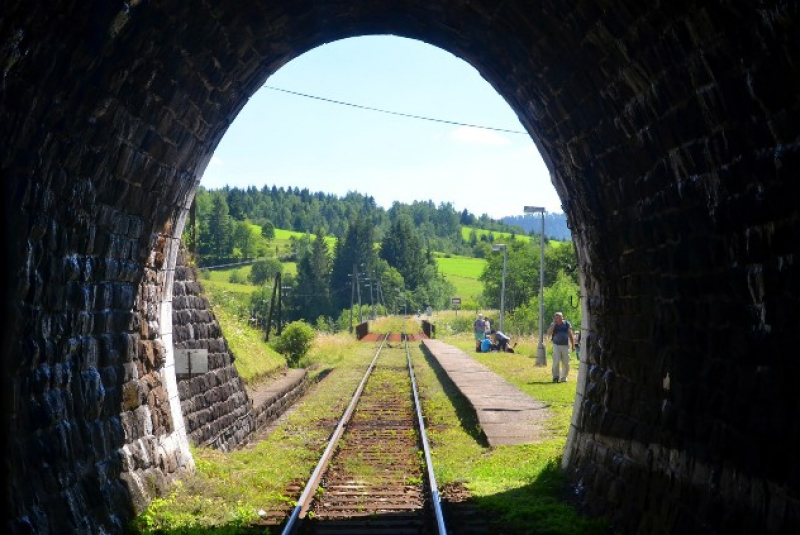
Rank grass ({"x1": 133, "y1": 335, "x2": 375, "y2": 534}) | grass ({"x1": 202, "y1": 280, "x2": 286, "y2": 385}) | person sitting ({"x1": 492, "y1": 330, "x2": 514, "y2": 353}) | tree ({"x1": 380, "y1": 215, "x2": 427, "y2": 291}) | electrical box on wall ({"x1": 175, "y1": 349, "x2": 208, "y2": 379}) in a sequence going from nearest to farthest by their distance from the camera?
grass ({"x1": 133, "y1": 335, "x2": 375, "y2": 534}) < electrical box on wall ({"x1": 175, "y1": 349, "x2": 208, "y2": 379}) < grass ({"x1": 202, "y1": 280, "x2": 286, "y2": 385}) < person sitting ({"x1": 492, "y1": 330, "x2": 514, "y2": 353}) < tree ({"x1": 380, "y1": 215, "x2": 427, "y2": 291})

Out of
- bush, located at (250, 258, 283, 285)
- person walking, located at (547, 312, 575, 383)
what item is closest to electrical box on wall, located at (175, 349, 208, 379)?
person walking, located at (547, 312, 575, 383)

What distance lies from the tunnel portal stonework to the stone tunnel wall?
5.02 feet

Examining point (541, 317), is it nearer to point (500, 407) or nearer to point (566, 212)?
point (500, 407)

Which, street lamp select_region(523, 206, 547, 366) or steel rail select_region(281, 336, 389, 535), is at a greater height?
street lamp select_region(523, 206, 547, 366)

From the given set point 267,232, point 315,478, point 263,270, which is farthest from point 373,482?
point 267,232

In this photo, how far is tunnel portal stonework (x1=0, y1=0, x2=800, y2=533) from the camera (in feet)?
18.1

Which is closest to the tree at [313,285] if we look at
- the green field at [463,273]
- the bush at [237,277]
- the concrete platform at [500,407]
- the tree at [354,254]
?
the tree at [354,254]

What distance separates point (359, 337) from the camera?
63969 mm

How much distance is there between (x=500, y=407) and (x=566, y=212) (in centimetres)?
684

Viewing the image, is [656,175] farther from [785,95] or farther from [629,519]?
[629,519]

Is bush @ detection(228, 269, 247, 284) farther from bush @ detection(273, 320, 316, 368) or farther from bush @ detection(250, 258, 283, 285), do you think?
bush @ detection(273, 320, 316, 368)

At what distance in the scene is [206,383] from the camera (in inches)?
526

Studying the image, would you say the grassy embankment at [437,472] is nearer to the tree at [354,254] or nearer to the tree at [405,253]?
the tree at [354,254]

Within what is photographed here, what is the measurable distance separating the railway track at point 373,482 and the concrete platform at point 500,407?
3.46 feet
